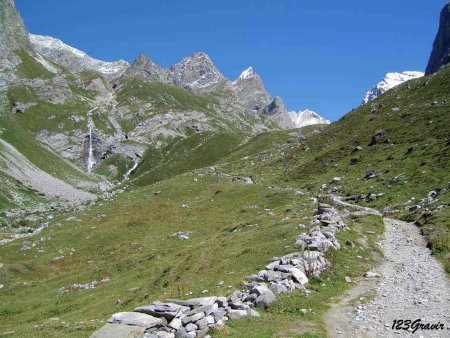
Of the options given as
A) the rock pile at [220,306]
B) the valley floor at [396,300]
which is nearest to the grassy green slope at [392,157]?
the valley floor at [396,300]

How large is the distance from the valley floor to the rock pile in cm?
307

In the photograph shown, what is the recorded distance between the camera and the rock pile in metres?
18.3

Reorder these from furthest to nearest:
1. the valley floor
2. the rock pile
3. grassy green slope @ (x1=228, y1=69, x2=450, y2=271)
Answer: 1. grassy green slope @ (x1=228, y1=69, x2=450, y2=271)
2. the valley floor
3. the rock pile

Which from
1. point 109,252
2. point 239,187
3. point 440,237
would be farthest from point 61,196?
point 440,237

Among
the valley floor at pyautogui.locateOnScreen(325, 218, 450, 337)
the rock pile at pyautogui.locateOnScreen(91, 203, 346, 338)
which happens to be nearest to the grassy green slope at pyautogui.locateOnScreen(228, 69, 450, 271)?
the valley floor at pyautogui.locateOnScreen(325, 218, 450, 337)

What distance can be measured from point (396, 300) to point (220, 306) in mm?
9604

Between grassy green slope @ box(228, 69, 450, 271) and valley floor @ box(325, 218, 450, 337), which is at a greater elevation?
grassy green slope @ box(228, 69, 450, 271)

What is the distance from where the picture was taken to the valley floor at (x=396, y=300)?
61.3 ft

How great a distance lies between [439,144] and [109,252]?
54.4 meters

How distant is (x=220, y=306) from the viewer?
20.3 meters

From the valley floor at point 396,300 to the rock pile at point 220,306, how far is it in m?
3.07

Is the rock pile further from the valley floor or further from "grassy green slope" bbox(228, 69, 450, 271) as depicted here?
"grassy green slope" bbox(228, 69, 450, 271)

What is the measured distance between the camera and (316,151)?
348 feet

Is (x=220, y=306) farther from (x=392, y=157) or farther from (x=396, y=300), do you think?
(x=392, y=157)
